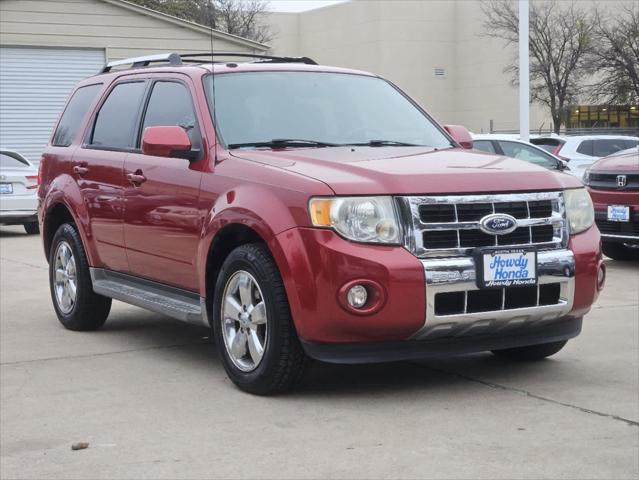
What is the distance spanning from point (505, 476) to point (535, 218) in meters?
1.80

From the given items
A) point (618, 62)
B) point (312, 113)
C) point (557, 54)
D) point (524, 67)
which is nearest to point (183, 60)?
point (312, 113)

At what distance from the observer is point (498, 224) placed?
5.79m

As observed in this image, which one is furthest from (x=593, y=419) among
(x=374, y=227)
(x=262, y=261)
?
(x=262, y=261)

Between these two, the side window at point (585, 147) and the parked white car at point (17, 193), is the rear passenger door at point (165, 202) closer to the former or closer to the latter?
the parked white car at point (17, 193)

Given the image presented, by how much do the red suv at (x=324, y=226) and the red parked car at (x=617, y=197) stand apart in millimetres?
4424

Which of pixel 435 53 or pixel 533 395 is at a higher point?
pixel 435 53

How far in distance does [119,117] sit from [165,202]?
127cm

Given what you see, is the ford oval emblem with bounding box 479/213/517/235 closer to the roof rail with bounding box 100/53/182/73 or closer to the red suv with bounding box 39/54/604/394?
the red suv with bounding box 39/54/604/394

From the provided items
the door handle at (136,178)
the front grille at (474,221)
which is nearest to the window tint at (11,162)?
the door handle at (136,178)

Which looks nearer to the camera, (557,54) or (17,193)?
(17,193)

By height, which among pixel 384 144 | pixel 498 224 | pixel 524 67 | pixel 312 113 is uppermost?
pixel 524 67

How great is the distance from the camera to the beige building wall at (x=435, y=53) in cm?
6056

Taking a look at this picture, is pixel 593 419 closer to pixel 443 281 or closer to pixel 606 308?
pixel 443 281

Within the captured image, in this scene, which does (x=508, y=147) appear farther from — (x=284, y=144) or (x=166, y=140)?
(x=166, y=140)
